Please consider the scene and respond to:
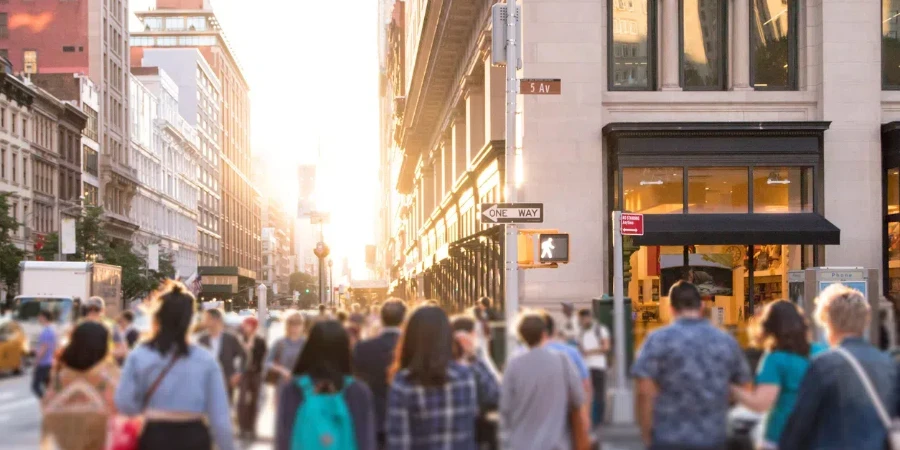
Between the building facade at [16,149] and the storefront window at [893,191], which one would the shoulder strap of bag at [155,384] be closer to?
the storefront window at [893,191]

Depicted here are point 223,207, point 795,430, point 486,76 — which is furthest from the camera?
point 223,207

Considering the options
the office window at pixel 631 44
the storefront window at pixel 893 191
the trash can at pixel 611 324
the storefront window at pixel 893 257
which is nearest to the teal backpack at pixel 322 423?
the trash can at pixel 611 324

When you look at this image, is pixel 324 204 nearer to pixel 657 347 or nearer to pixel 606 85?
pixel 606 85

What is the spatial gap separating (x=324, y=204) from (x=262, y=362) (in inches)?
2688

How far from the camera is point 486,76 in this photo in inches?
1409

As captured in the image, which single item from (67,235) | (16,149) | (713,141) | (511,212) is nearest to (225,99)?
(16,149)

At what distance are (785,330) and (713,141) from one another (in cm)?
2124

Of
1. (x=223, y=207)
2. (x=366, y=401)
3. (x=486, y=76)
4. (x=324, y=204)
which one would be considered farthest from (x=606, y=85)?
(x=223, y=207)

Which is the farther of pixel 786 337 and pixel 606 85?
pixel 606 85

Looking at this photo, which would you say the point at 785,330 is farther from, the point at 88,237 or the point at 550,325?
the point at 88,237

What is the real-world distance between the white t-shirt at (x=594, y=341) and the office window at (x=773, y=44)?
67.7ft

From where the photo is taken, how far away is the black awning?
28.2 m

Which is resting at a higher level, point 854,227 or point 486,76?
point 486,76

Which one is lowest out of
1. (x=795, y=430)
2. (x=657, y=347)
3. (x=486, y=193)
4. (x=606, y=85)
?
(x=795, y=430)
